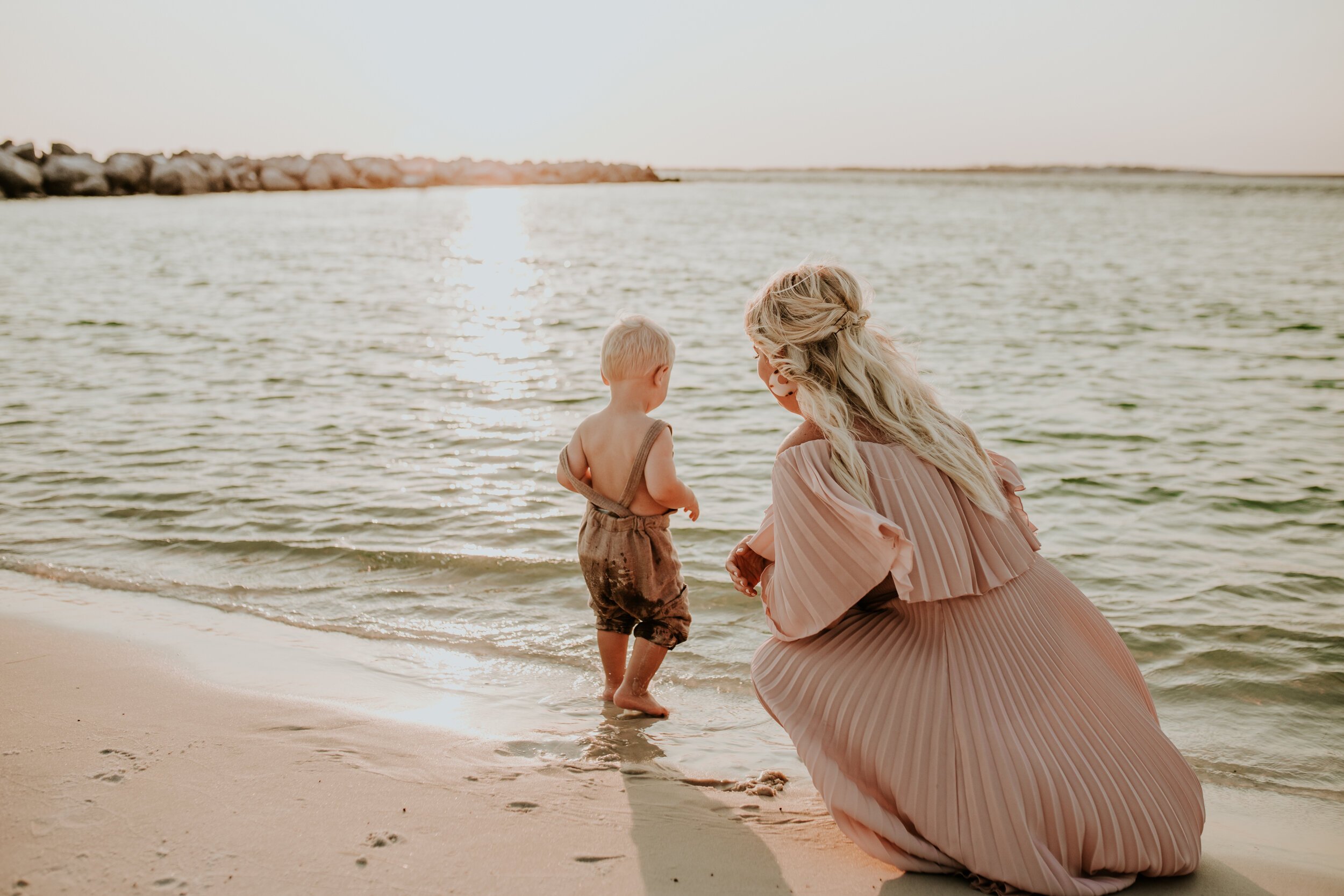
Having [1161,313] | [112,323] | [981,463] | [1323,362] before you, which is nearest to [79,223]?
[112,323]

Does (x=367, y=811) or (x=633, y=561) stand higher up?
(x=633, y=561)

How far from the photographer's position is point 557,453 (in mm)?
8117

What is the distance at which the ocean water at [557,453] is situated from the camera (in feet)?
14.5

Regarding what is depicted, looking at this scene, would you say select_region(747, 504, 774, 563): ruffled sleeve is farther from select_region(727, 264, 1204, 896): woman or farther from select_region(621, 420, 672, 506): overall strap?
select_region(621, 420, 672, 506): overall strap

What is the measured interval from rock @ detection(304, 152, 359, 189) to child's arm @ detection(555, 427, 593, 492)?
234ft

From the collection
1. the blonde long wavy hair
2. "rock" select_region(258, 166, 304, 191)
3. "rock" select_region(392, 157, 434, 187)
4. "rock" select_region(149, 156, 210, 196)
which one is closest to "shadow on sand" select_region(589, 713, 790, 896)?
the blonde long wavy hair

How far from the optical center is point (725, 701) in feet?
13.6

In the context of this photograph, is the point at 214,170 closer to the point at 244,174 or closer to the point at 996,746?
the point at 244,174

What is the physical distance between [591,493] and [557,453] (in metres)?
4.52

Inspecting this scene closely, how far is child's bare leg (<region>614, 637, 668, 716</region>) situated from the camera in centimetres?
382

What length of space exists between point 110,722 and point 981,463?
2763mm

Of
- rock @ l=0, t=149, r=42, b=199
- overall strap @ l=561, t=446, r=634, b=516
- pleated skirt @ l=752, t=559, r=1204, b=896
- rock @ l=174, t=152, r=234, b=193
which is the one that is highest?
rock @ l=174, t=152, r=234, b=193

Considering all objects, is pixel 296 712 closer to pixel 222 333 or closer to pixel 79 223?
pixel 222 333

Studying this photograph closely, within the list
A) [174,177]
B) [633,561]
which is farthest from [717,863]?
[174,177]
